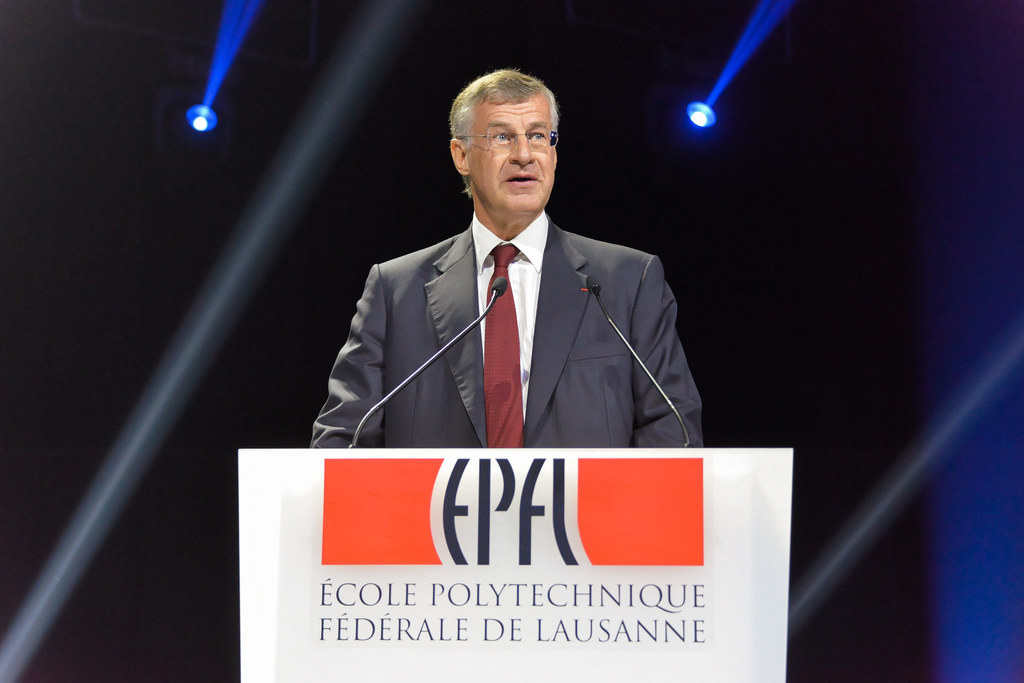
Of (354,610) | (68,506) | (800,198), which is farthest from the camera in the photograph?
(800,198)

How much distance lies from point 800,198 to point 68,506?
2.29 meters

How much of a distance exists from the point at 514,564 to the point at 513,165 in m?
0.95

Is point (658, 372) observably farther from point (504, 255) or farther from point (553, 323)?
point (504, 255)

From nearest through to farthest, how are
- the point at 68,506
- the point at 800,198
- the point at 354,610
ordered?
the point at 354,610 < the point at 68,506 < the point at 800,198

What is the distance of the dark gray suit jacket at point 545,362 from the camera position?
5.41 feet

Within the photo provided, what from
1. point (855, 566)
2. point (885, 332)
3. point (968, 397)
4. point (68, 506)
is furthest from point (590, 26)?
point (68, 506)

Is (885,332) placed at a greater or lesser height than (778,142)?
lesser

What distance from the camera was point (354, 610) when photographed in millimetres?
1062

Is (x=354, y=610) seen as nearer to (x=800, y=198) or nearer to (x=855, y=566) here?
(x=855, y=566)

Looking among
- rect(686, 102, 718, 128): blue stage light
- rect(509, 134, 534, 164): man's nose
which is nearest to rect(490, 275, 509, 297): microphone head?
rect(509, 134, 534, 164): man's nose

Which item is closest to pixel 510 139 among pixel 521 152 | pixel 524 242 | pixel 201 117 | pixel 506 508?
pixel 521 152

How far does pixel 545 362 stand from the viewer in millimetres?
1659

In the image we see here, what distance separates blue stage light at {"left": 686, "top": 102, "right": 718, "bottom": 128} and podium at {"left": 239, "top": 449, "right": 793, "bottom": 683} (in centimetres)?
186

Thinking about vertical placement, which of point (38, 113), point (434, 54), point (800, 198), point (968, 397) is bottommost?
point (968, 397)
